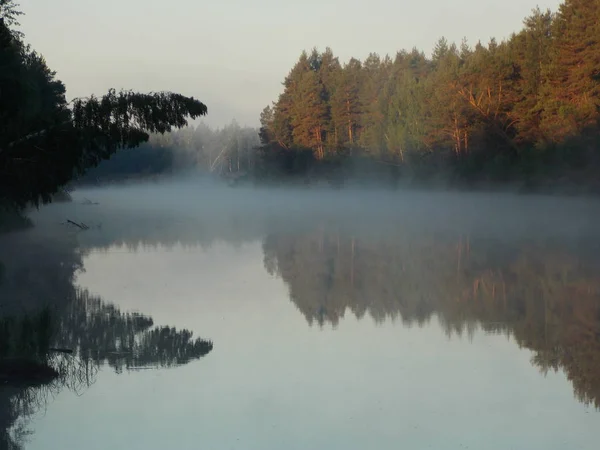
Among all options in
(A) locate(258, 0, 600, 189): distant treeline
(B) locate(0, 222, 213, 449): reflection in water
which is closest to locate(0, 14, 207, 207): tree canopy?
(B) locate(0, 222, 213, 449): reflection in water

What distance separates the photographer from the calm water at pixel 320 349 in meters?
7.52

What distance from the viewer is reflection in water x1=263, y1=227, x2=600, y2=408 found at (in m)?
11.2

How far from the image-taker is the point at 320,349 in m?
10.9

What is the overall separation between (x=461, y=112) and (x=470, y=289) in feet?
192

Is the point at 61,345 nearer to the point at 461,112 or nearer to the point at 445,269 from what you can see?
the point at 445,269

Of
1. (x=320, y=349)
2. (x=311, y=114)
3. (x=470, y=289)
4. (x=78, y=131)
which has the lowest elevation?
(x=470, y=289)

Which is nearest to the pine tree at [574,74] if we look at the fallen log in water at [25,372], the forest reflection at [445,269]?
the forest reflection at [445,269]

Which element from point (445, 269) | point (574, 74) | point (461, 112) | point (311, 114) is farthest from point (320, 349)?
point (311, 114)

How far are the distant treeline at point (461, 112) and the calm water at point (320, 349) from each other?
36.7 metres

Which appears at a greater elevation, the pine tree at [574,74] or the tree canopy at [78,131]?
the pine tree at [574,74]

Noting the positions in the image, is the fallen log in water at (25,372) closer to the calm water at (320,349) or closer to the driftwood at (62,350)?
the calm water at (320,349)

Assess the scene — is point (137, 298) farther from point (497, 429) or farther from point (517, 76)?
point (517, 76)

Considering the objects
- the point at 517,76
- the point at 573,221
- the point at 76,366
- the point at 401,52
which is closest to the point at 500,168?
the point at 517,76

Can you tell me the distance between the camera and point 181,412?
804 cm
